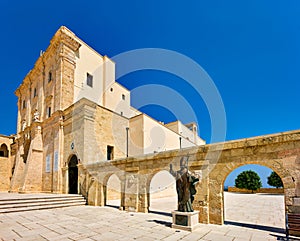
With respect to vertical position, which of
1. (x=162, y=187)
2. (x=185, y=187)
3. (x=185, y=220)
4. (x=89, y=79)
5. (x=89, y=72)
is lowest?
(x=162, y=187)

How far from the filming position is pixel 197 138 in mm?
34906

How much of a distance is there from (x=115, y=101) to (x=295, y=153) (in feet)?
64.0

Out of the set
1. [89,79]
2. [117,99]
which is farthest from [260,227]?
Answer: [117,99]

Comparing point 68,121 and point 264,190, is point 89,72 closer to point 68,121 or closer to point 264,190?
point 68,121

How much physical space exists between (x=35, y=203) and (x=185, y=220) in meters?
8.11

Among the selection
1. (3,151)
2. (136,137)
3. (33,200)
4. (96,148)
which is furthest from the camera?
(3,151)

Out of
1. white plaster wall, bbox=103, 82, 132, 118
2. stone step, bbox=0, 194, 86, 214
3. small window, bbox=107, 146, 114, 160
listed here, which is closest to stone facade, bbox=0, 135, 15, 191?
white plaster wall, bbox=103, 82, 132, 118

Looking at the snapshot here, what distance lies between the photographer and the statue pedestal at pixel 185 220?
6258 mm

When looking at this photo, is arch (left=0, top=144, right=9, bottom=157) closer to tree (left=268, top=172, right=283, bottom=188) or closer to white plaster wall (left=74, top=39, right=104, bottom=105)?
white plaster wall (left=74, top=39, right=104, bottom=105)

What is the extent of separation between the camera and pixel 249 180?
29203 millimetres

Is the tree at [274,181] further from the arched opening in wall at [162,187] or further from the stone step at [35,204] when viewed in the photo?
the stone step at [35,204]

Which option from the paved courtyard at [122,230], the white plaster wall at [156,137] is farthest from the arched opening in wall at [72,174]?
the paved courtyard at [122,230]

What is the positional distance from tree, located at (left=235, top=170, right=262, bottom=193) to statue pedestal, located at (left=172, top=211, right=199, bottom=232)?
2633 cm

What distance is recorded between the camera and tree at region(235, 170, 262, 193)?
29.0 meters
